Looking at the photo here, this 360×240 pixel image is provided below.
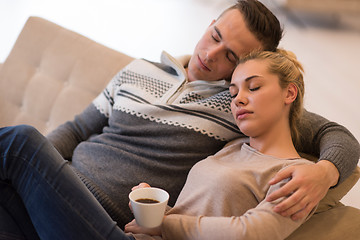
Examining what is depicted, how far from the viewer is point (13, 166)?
1187 millimetres

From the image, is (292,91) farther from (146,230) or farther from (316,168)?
(146,230)

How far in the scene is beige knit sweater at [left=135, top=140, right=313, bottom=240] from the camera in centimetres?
107

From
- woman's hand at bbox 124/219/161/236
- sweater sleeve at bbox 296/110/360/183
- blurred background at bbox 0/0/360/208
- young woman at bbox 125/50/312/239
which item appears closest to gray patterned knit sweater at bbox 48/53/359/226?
sweater sleeve at bbox 296/110/360/183

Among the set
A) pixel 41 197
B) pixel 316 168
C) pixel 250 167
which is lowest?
pixel 41 197

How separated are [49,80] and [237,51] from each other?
38.0 inches

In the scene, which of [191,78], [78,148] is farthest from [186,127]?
[78,148]

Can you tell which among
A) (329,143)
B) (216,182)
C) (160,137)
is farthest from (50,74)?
(329,143)

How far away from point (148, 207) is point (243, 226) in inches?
9.4

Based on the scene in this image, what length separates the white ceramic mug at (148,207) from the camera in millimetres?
1056

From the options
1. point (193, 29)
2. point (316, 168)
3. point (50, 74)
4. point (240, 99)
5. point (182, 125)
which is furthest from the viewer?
point (193, 29)

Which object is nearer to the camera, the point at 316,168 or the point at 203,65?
the point at 316,168

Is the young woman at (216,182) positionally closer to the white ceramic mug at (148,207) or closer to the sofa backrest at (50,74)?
the white ceramic mug at (148,207)

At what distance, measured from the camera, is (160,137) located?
153cm

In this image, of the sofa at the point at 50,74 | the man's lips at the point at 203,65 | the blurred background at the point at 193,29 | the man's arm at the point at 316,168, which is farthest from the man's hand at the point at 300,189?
the blurred background at the point at 193,29
